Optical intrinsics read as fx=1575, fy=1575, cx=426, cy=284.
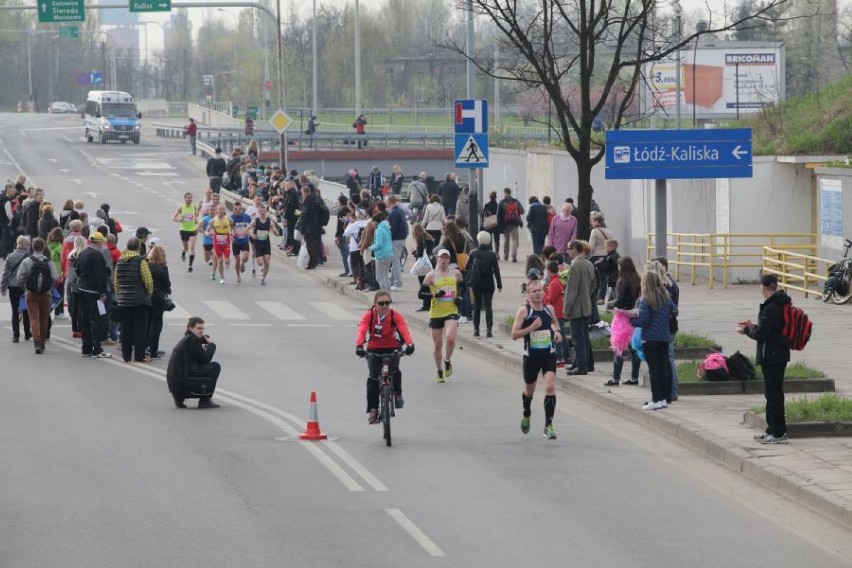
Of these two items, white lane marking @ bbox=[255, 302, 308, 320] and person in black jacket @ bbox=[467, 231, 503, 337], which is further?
white lane marking @ bbox=[255, 302, 308, 320]

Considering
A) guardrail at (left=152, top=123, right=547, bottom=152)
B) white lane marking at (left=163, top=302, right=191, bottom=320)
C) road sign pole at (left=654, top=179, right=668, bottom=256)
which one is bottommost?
white lane marking at (left=163, top=302, right=191, bottom=320)

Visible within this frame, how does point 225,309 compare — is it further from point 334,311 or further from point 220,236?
point 220,236

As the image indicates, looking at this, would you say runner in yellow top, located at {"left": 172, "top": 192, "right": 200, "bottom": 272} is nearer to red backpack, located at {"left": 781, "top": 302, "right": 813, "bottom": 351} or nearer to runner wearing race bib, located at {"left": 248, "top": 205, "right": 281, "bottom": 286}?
runner wearing race bib, located at {"left": 248, "top": 205, "right": 281, "bottom": 286}

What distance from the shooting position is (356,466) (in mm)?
13961

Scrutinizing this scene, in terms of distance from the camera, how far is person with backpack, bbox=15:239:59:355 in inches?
874

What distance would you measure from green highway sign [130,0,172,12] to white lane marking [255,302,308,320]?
20.7 meters

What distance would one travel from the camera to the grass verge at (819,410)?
49.7ft

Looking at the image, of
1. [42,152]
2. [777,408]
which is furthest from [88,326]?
[42,152]

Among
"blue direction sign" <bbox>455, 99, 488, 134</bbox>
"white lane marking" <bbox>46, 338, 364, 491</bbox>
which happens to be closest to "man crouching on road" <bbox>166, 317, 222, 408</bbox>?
"white lane marking" <bbox>46, 338, 364, 491</bbox>

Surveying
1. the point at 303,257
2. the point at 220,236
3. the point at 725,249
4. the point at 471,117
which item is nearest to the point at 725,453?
the point at 471,117

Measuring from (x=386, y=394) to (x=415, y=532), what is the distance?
3773 mm

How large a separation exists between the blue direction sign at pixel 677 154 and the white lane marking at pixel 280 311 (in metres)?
8.75

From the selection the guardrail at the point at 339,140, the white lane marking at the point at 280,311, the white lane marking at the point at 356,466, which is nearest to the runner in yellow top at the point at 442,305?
the white lane marking at the point at 356,466

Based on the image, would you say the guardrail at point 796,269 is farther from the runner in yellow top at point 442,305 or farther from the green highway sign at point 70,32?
the green highway sign at point 70,32
